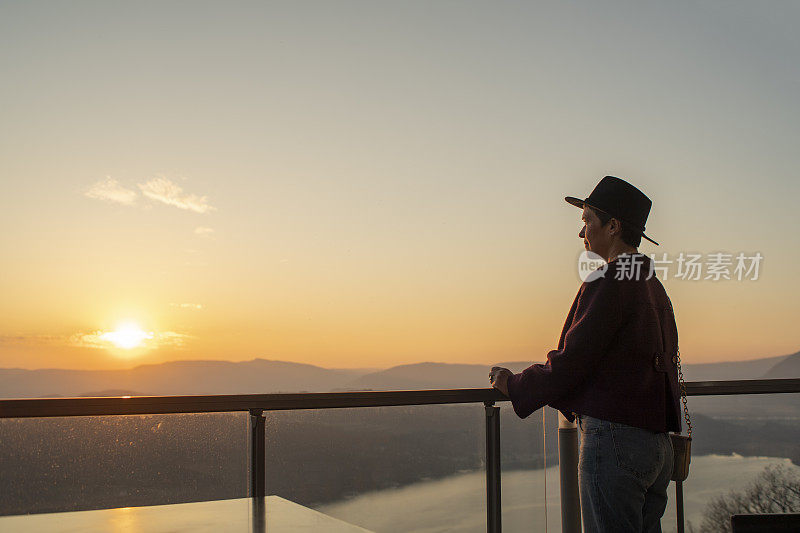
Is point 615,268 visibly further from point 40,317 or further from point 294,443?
point 40,317

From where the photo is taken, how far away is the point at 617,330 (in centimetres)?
221

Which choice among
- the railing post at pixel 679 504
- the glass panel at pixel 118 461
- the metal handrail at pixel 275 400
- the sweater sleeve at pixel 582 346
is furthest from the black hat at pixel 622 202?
the railing post at pixel 679 504

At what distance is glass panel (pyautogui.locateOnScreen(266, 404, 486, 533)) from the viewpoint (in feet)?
8.95

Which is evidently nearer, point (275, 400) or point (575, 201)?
point (575, 201)

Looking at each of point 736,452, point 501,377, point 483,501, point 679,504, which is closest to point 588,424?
point 501,377

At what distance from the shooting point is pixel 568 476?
3.33 m

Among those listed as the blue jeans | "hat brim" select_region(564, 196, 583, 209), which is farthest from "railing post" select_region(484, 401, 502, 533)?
"hat brim" select_region(564, 196, 583, 209)

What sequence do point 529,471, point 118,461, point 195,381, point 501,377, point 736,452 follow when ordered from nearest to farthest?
point 118,461, point 501,377, point 529,471, point 736,452, point 195,381

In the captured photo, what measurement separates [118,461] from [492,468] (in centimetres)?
166

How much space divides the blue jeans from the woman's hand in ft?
1.09

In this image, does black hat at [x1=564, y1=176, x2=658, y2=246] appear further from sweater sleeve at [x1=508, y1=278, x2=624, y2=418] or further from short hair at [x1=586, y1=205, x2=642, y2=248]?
sweater sleeve at [x1=508, y1=278, x2=624, y2=418]

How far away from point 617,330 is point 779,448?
2.11 m

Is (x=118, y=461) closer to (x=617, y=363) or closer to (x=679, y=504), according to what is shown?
(x=617, y=363)

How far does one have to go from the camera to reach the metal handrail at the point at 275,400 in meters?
2.34
